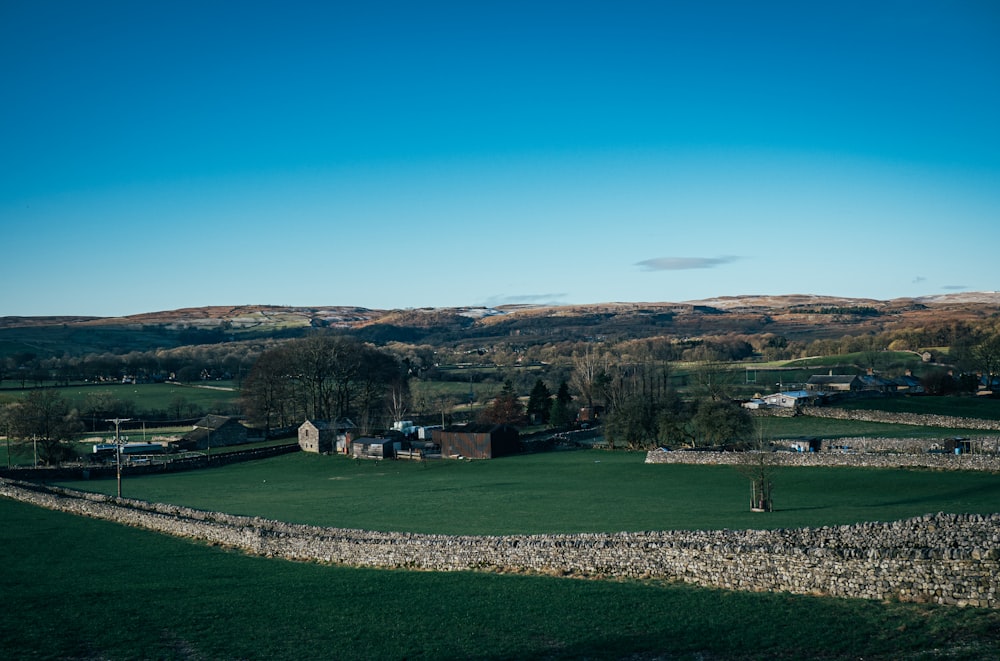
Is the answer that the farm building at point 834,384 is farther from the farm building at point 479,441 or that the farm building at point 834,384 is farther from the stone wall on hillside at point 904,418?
the farm building at point 479,441

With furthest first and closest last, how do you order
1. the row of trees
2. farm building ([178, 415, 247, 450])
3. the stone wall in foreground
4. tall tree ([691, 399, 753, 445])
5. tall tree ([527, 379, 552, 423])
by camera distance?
1. tall tree ([527, 379, 552, 423])
2. the row of trees
3. farm building ([178, 415, 247, 450])
4. tall tree ([691, 399, 753, 445])
5. the stone wall in foreground

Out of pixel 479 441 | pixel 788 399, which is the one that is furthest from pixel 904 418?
pixel 479 441

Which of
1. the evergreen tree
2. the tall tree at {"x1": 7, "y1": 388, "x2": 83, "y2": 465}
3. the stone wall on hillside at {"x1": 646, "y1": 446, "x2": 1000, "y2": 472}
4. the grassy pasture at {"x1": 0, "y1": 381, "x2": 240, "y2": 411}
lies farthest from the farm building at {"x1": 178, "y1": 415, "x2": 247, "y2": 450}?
the stone wall on hillside at {"x1": 646, "y1": 446, "x2": 1000, "y2": 472}

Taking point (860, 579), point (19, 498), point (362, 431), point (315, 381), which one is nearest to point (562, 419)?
point (362, 431)

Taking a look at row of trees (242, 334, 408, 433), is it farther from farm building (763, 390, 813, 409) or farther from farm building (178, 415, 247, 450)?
farm building (763, 390, 813, 409)

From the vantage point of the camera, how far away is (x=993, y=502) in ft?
100

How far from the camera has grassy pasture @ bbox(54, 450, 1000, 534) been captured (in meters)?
31.0

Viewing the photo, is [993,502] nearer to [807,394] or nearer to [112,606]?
[112,606]

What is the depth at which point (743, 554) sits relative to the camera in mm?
19938

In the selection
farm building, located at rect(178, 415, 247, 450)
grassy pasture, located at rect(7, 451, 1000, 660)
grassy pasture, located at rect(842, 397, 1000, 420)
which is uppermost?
grassy pasture, located at rect(7, 451, 1000, 660)

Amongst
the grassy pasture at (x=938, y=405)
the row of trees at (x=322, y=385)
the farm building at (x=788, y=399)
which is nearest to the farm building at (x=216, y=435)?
the row of trees at (x=322, y=385)

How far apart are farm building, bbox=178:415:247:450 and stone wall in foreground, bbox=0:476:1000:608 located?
167ft

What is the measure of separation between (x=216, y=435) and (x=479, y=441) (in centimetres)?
2988

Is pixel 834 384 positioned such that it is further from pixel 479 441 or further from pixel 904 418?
pixel 479 441
